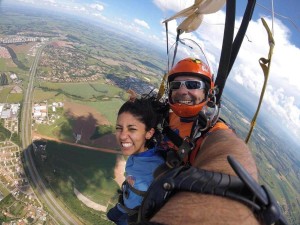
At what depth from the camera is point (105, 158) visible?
24469 millimetres

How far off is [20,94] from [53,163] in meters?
16.7

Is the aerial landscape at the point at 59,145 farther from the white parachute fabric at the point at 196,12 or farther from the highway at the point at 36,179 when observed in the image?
the white parachute fabric at the point at 196,12

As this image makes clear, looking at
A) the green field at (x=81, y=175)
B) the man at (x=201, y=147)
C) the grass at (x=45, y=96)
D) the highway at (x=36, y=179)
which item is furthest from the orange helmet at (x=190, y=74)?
the grass at (x=45, y=96)

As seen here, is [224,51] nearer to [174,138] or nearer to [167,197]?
[174,138]

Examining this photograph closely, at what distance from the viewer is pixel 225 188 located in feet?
2.41

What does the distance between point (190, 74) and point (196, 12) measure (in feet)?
5.88

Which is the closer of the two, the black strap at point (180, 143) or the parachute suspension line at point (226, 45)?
the black strap at point (180, 143)

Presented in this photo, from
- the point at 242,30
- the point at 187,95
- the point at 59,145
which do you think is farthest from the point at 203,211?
the point at 59,145

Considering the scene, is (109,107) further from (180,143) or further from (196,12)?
→ (180,143)

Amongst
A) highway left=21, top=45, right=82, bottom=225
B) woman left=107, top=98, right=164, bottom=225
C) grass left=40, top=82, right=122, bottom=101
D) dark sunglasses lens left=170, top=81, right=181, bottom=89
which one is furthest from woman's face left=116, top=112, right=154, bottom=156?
grass left=40, top=82, right=122, bottom=101

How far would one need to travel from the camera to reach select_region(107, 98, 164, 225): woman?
6.73 ft

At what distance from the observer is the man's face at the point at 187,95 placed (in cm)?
215

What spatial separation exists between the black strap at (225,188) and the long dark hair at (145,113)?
1.33m

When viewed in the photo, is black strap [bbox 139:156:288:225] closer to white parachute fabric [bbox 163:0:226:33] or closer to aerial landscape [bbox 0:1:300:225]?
aerial landscape [bbox 0:1:300:225]
